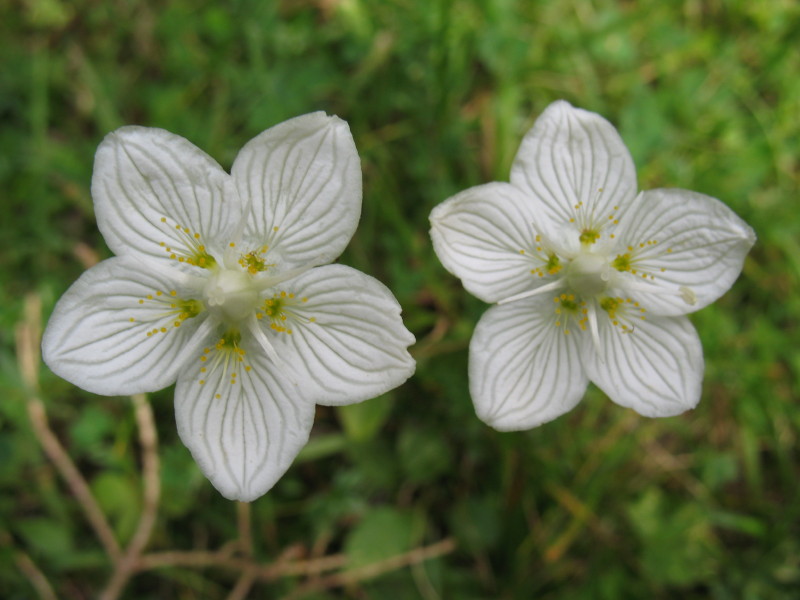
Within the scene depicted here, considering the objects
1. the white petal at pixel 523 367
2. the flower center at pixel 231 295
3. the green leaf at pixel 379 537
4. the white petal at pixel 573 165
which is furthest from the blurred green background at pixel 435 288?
the flower center at pixel 231 295

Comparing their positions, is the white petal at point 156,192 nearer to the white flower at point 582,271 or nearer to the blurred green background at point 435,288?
the white flower at point 582,271

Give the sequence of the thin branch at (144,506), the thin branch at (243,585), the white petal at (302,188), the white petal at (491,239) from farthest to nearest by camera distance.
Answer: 1. the thin branch at (243,585)
2. the thin branch at (144,506)
3. the white petal at (491,239)
4. the white petal at (302,188)

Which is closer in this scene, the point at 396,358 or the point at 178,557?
the point at 396,358

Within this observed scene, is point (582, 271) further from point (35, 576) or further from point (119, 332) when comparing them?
point (35, 576)

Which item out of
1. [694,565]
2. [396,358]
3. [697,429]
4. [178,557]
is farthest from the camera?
[697,429]

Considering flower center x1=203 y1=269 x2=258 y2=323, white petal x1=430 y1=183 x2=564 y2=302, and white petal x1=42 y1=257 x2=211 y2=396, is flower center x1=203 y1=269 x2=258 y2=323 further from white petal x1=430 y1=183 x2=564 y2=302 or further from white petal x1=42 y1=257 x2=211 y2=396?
white petal x1=430 y1=183 x2=564 y2=302

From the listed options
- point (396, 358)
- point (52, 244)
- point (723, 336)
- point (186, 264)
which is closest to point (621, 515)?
point (723, 336)

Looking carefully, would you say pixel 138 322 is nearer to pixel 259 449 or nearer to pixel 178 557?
pixel 259 449
